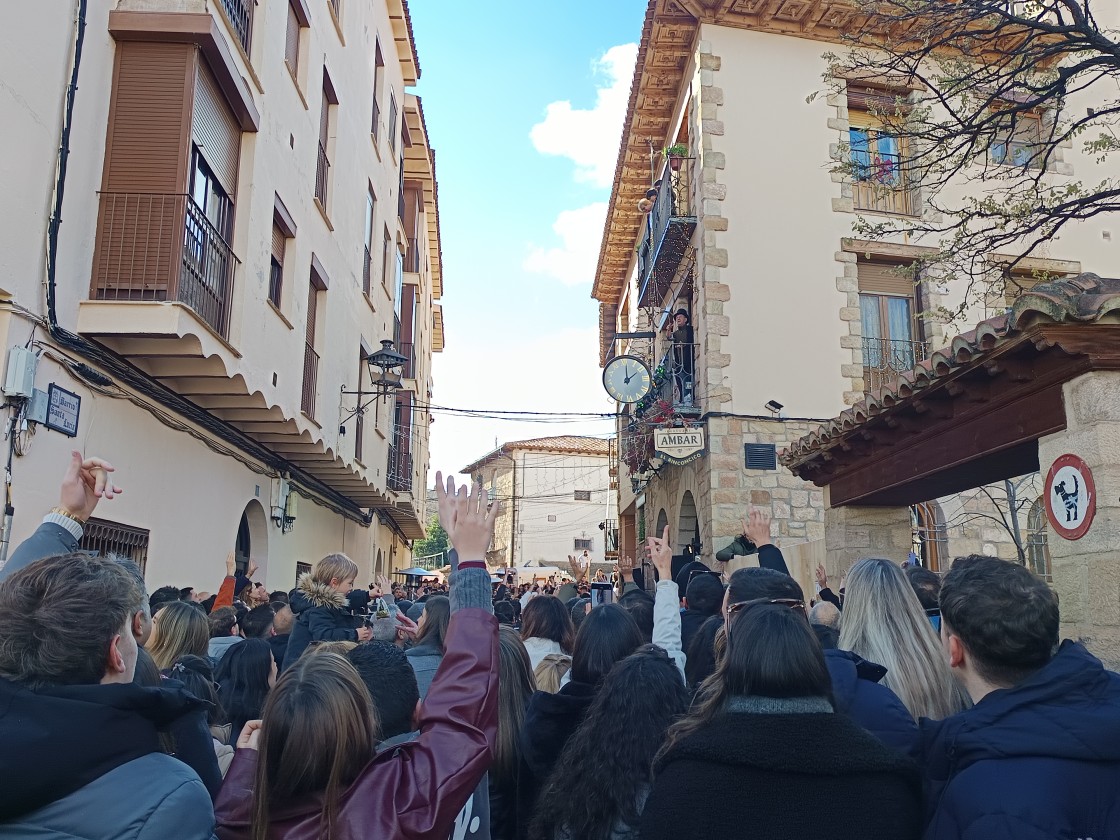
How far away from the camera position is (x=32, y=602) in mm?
1868

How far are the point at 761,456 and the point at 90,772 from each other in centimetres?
1202

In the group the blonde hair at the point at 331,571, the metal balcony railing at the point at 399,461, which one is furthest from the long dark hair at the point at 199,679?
the metal balcony railing at the point at 399,461

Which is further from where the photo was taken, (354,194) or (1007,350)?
(354,194)

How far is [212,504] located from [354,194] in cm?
792

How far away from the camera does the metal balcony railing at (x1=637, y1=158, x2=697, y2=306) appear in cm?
1437

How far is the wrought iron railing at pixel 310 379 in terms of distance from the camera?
12.6m

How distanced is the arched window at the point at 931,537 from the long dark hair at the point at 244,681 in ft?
37.3

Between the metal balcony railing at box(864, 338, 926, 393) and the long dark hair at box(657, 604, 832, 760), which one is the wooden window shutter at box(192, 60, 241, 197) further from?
the metal balcony railing at box(864, 338, 926, 393)

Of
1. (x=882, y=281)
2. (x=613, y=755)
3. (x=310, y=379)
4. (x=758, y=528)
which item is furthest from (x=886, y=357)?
(x=613, y=755)

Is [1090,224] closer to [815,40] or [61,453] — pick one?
[815,40]

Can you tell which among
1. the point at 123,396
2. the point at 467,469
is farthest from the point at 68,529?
the point at 467,469

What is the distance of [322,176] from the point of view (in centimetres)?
1385

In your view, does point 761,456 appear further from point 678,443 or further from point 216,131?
point 216,131

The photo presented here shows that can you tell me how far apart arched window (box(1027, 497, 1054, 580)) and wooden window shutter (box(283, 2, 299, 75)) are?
491 inches
